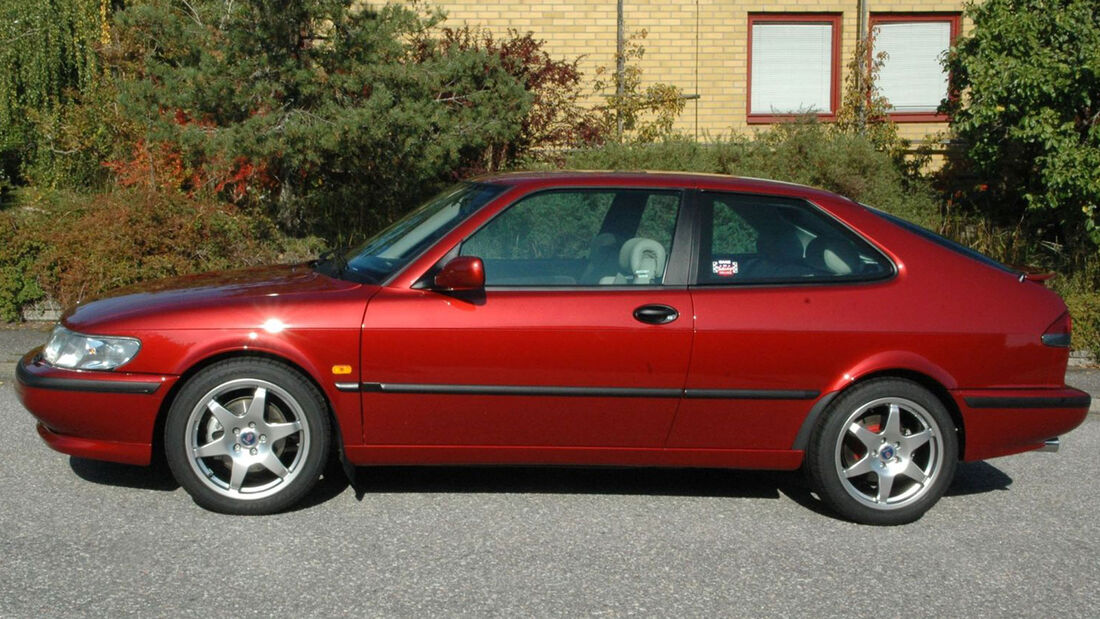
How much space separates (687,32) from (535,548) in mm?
11303

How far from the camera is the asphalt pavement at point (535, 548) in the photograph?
4328mm

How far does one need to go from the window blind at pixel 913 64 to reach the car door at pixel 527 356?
10935 mm

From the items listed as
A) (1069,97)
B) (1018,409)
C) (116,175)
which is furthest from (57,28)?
(1018,409)

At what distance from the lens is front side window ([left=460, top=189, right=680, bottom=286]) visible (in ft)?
17.5

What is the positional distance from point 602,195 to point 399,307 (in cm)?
115

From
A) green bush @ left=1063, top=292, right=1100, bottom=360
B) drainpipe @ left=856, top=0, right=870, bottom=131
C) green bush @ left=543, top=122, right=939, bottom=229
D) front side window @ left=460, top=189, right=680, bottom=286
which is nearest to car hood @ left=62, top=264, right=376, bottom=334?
front side window @ left=460, top=189, right=680, bottom=286

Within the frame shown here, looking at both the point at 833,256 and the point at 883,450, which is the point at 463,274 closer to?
the point at 833,256

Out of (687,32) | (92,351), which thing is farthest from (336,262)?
(687,32)

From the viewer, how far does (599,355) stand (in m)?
5.14

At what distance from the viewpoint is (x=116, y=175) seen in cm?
1267

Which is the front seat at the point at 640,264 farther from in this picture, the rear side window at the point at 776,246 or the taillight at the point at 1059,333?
the taillight at the point at 1059,333

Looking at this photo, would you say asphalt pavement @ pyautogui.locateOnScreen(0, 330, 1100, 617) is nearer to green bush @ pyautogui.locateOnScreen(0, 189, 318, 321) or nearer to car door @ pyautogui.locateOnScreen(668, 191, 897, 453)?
car door @ pyautogui.locateOnScreen(668, 191, 897, 453)

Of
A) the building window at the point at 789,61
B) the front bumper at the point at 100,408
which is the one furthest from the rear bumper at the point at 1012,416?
the building window at the point at 789,61

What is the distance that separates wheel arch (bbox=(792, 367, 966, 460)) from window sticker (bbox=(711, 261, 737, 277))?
27.5 inches
